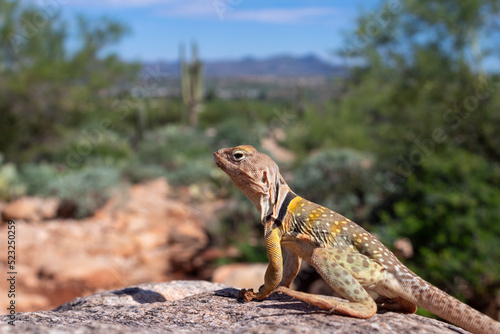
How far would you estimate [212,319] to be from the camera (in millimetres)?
3162

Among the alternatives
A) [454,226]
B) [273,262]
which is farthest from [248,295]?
[454,226]

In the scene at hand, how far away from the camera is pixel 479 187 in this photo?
7.93 metres

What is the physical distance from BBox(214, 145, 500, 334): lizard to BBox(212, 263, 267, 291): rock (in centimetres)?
459

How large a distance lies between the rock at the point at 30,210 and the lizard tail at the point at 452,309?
13528 mm

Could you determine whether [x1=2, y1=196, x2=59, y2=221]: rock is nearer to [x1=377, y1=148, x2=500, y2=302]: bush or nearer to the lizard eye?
[x1=377, y1=148, x2=500, y2=302]: bush

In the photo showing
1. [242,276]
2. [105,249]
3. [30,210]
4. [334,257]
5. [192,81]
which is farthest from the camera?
[192,81]

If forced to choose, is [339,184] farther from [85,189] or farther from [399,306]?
[399,306]

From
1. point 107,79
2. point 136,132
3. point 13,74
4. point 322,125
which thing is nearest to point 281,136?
point 322,125

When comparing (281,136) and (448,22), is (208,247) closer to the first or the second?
(448,22)

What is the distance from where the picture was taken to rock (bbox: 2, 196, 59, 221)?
47.1 ft

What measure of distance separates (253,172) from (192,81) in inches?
1203

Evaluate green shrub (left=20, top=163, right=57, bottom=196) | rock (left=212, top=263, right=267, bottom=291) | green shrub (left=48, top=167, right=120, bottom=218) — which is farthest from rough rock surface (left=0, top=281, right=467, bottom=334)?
green shrub (left=20, top=163, right=57, bottom=196)

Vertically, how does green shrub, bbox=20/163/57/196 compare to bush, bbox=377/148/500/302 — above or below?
below

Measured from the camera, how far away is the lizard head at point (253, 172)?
3.49 meters
